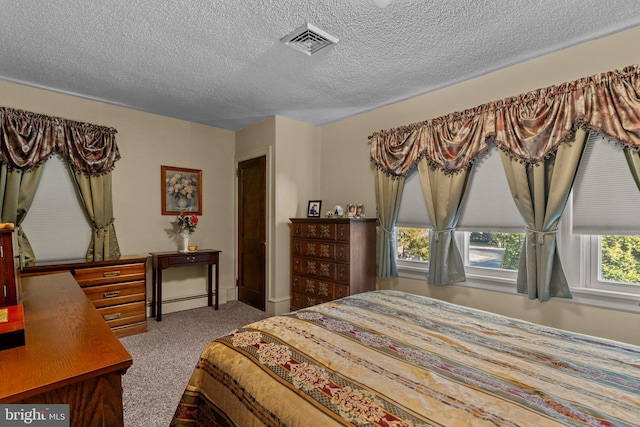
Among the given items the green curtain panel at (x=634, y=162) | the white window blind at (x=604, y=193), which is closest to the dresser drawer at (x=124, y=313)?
the white window blind at (x=604, y=193)

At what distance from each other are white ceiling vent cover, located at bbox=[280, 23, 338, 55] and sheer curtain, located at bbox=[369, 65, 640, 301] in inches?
56.7

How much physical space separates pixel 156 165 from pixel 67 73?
1.36 m

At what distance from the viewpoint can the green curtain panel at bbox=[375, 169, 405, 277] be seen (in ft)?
11.1

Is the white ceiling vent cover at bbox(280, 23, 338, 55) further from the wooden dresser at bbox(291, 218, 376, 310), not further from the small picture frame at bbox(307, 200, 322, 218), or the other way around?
the small picture frame at bbox(307, 200, 322, 218)

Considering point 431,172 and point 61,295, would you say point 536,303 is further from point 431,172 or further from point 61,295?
point 61,295

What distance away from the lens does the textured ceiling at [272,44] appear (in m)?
1.92

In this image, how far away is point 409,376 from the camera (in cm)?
117

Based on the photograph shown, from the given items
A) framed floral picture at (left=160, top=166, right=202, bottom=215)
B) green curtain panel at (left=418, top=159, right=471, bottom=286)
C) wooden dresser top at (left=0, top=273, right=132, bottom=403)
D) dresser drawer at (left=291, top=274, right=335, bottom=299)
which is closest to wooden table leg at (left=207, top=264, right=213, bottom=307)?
framed floral picture at (left=160, top=166, right=202, bottom=215)

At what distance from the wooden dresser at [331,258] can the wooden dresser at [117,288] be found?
175 centimetres

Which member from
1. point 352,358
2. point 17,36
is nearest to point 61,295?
point 352,358

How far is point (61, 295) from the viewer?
1698 millimetres

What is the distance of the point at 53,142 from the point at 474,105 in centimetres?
423

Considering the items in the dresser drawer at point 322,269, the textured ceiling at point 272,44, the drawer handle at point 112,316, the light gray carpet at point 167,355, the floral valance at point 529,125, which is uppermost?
the textured ceiling at point 272,44

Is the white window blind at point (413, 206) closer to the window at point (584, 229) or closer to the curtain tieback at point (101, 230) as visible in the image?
the window at point (584, 229)
